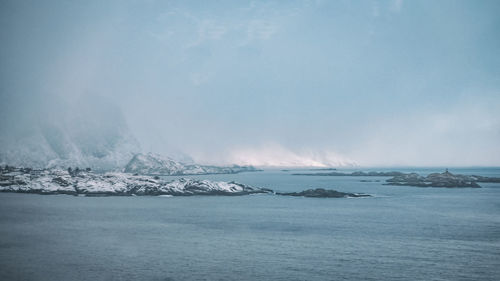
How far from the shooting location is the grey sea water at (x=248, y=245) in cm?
3082

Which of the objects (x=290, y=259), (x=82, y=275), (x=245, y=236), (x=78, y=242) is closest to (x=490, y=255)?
(x=290, y=259)

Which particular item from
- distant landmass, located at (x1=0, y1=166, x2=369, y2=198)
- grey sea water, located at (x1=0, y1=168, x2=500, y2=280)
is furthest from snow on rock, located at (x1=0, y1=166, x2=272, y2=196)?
grey sea water, located at (x1=0, y1=168, x2=500, y2=280)

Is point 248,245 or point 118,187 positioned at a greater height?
point 118,187

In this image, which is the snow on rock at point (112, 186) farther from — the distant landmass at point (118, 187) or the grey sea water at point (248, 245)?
the grey sea water at point (248, 245)

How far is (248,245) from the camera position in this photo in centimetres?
4141

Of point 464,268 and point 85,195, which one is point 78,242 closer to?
point 464,268

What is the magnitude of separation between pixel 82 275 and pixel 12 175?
118 m

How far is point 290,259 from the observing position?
35.1 metres

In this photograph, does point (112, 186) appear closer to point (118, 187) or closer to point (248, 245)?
point (118, 187)

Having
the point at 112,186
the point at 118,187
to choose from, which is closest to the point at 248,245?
the point at 118,187

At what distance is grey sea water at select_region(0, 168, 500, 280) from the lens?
101ft

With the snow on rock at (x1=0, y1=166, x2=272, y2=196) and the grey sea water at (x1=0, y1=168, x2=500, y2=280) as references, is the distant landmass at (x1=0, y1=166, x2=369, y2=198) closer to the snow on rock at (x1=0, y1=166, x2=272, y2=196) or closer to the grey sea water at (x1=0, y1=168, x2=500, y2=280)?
the snow on rock at (x1=0, y1=166, x2=272, y2=196)

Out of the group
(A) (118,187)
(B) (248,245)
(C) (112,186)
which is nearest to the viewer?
(B) (248,245)

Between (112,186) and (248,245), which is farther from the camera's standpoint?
(112,186)
